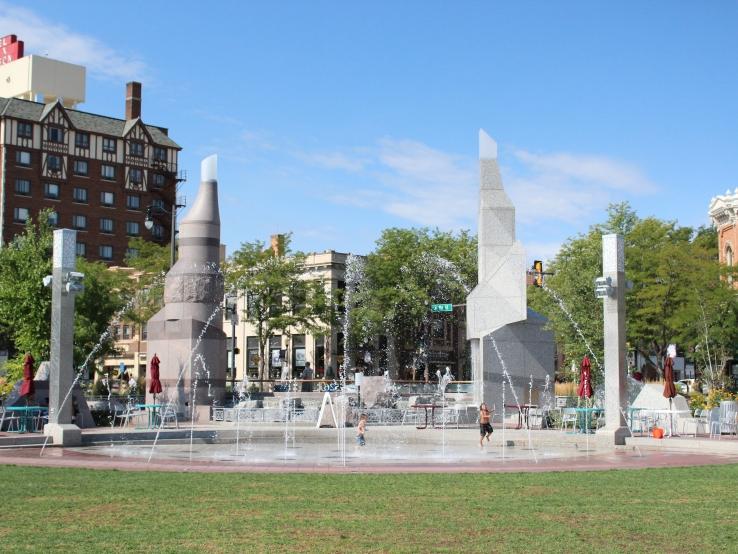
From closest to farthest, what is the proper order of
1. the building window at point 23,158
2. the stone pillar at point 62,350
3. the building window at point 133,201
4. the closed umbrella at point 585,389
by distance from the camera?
the stone pillar at point 62,350
the closed umbrella at point 585,389
the building window at point 23,158
the building window at point 133,201

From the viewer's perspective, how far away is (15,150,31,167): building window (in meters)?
89.4

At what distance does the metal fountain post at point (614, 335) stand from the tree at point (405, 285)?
153 feet

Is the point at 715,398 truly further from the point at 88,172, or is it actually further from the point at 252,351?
the point at 88,172

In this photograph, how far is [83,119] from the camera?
9569 cm

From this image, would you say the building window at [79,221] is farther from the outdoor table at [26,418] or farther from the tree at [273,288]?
the outdoor table at [26,418]

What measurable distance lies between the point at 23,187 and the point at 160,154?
51.3ft

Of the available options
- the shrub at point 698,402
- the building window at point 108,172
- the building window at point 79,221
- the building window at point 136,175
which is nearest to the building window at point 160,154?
the building window at point 136,175

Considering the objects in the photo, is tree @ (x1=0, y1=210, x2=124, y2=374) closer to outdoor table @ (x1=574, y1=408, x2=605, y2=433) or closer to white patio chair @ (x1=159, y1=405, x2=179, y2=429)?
white patio chair @ (x1=159, y1=405, x2=179, y2=429)

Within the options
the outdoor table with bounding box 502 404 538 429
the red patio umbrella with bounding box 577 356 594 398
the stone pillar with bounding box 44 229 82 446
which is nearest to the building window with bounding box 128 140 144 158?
the outdoor table with bounding box 502 404 538 429

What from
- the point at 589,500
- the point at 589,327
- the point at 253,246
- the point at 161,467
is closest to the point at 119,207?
the point at 253,246

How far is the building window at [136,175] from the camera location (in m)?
98.2

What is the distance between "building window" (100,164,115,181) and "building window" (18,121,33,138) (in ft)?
26.0

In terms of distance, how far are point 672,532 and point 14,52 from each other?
106463 millimetres

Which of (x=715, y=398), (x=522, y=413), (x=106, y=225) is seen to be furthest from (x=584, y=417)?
(x=106, y=225)
